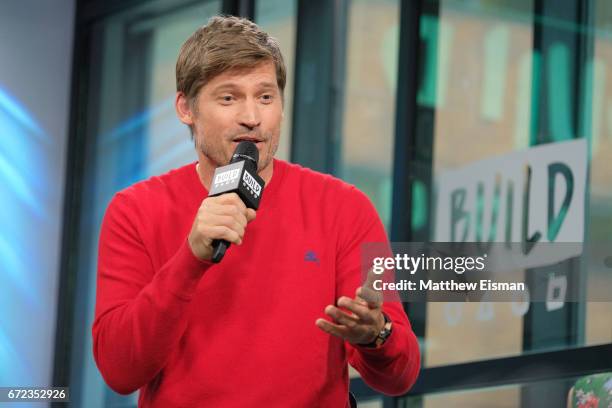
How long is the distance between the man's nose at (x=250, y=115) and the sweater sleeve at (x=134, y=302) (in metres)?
0.25

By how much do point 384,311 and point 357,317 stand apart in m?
0.21

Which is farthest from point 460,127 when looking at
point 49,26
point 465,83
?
point 49,26

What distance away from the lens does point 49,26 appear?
18.1ft

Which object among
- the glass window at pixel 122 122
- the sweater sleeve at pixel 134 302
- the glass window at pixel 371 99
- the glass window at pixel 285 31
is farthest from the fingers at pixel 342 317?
the glass window at pixel 122 122

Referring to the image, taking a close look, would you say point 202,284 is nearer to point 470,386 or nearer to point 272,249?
point 272,249

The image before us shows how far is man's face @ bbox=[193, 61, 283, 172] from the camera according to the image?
1.62 m

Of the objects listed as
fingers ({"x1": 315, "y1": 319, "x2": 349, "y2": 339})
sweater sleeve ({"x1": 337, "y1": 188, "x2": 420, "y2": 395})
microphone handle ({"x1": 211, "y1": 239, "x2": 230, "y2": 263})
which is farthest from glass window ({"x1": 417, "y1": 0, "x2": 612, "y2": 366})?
microphone handle ({"x1": 211, "y1": 239, "x2": 230, "y2": 263})

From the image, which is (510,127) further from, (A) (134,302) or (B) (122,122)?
(B) (122,122)

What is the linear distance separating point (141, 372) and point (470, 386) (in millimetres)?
2224

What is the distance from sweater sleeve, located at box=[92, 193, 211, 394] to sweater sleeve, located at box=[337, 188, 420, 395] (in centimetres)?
29

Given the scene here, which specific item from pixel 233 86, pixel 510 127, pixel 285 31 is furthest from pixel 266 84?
pixel 285 31

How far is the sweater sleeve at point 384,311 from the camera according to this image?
1530 mm

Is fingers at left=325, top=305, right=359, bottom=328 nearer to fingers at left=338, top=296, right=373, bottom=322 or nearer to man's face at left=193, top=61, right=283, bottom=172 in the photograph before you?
fingers at left=338, top=296, right=373, bottom=322

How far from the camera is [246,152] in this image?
1564mm
